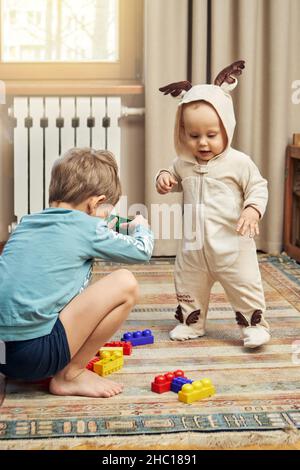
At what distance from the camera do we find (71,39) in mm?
3379

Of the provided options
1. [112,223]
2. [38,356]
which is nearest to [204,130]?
[112,223]

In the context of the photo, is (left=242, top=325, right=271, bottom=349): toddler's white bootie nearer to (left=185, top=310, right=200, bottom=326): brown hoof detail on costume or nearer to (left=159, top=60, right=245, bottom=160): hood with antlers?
(left=185, top=310, right=200, bottom=326): brown hoof detail on costume

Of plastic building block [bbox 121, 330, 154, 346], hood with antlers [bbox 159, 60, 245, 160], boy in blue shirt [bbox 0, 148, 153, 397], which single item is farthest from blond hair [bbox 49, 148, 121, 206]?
plastic building block [bbox 121, 330, 154, 346]

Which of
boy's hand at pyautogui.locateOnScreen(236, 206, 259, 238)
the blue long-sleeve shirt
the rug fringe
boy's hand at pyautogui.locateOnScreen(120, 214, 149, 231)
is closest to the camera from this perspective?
the rug fringe

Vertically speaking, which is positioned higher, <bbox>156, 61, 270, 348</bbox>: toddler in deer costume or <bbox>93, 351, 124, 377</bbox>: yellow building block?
<bbox>156, 61, 270, 348</bbox>: toddler in deer costume

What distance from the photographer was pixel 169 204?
3.31 metres

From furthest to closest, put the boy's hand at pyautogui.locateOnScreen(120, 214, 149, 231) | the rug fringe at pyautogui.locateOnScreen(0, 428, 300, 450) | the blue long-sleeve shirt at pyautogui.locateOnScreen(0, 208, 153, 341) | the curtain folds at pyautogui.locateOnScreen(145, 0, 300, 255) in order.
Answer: the curtain folds at pyautogui.locateOnScreen(145, 0, 300, 255) → the boy's hand at pyautogui.locateOnScreen(120, 214, 149, 231) → the blue long-sleeve shirt at pyautogui.locateOnScreen(0, 208, 153, 341) → the rug fringe at pyautogui.locateOnScreen(0, 428, 300, 450)

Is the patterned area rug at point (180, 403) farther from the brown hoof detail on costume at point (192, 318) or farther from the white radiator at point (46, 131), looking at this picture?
the white radiator at point (46, 131)

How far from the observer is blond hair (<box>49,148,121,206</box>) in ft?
5.34

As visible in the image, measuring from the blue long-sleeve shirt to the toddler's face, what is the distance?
439mm

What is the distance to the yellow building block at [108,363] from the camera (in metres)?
1.75

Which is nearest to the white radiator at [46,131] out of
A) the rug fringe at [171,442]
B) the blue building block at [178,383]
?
the blue building block at [178,383]

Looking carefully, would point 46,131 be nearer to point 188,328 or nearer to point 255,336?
point 188,328

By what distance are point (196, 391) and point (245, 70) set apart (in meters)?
1.97
